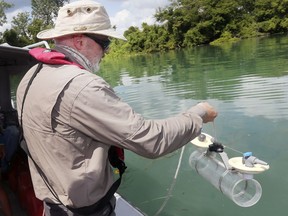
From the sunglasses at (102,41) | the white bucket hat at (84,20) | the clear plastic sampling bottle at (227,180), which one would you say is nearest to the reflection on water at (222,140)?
the clear plastic sampling bottle at (227,180)

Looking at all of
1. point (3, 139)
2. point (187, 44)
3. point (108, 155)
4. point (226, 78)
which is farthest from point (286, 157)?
point (187, 44)

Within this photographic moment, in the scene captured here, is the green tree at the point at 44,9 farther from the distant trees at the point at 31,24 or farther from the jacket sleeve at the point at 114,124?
the jacket sleeve at the point at 114,124

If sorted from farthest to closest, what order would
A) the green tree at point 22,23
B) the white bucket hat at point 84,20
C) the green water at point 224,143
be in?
1. the green tree at point 22,23
2. the green water at point 224,143
3. the white bucket hat at point 84,20

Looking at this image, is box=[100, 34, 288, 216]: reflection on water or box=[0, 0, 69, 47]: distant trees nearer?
box=[100, 34, 288, 216]: reflection on water

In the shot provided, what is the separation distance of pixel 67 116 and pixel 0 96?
3.63 metres

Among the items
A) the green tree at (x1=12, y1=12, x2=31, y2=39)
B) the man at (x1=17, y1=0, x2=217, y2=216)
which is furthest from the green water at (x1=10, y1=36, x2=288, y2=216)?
the green tree at (x1=12, y1=12, x2=31, y2=39)

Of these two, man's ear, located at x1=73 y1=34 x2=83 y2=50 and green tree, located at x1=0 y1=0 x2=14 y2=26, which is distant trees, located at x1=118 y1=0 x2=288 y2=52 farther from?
man's ear, located at x1=73 y1=34 x2=83 y2=50

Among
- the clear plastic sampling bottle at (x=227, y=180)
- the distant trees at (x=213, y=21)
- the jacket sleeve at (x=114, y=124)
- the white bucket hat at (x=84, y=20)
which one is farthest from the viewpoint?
the distant trees at (x=213, y=21)

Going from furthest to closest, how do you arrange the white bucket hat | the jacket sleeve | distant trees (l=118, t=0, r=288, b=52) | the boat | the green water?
distant trees (l=118, t=0, r=288, b=52) < the green water < the boat < the white bucket hat < the jacket sleeve

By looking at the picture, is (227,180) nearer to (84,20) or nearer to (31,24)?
(84,20)

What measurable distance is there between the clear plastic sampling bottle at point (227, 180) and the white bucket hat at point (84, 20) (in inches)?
47.8

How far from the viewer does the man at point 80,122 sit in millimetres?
1294

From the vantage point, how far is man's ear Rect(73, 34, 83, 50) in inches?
57.7

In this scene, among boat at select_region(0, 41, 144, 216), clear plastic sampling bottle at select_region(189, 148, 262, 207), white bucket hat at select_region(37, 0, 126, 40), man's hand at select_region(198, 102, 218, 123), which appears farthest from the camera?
boat at select_region(0, 41, 144, 216)
